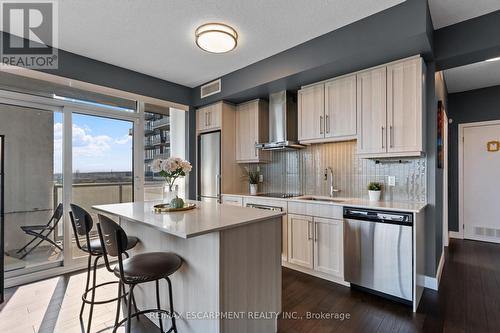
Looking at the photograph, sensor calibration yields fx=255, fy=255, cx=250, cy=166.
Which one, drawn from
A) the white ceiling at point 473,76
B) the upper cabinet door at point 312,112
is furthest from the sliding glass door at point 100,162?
the white ceiling at point 473,76

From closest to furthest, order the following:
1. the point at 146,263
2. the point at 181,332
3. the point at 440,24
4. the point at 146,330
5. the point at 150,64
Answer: the point at 146,263 < the point at 181,332 < the point at 146,330 < the point at 440,24 < the point at 150,64

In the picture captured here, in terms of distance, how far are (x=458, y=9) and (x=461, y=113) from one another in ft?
9.82

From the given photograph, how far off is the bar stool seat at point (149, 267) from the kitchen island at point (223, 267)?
0.12 m

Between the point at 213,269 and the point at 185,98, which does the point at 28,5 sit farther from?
the point at 213,269

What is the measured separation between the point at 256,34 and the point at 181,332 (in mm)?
2819

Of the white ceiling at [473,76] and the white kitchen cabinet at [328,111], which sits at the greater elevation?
the white ceiling at [473,76]

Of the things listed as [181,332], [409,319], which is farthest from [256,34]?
[409,319]

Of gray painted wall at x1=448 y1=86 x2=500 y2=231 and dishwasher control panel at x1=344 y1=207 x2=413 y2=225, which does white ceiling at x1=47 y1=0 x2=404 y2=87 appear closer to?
dishwasher control panel at x1=344 y1=207 x2=413 y2=225

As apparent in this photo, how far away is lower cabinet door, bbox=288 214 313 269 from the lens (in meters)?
3.03

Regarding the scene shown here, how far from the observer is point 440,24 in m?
2.51

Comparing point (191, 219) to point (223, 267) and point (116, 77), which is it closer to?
point (223, 267)

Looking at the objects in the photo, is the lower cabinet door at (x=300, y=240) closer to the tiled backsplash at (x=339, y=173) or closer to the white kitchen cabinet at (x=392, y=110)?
the tiled backsplash at (x=339, y=173)

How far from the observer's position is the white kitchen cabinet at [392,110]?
2518 mm

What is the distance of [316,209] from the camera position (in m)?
2.97
